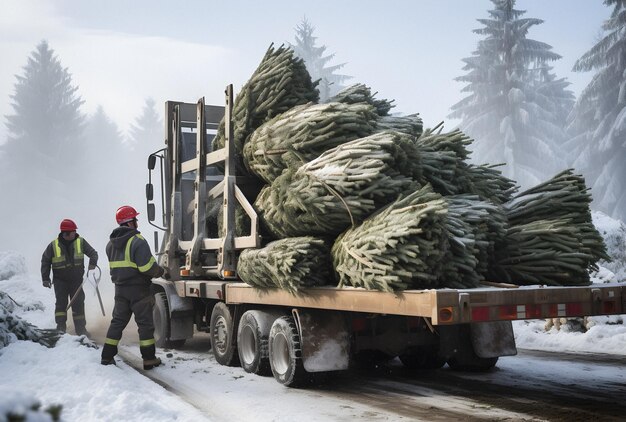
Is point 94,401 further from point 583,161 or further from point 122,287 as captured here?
point 583,161

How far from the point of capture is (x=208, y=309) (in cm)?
1086

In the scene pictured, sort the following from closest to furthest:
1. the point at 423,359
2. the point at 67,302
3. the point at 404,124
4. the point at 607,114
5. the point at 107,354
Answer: the point at 404,124, the point at 107,354, the point at 423,359, the point at 67,302, the point at 607,114

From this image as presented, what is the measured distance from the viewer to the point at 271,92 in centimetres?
909

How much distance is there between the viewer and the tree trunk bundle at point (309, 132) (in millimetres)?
7832

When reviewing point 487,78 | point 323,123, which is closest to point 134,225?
point 323,123

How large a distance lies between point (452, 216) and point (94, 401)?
3.57 m

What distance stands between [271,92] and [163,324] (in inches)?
163

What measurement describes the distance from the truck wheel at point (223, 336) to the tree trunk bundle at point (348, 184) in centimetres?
236

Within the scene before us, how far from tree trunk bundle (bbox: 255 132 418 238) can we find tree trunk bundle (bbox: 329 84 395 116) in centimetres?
141

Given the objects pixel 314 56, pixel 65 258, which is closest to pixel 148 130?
pixel 314 56

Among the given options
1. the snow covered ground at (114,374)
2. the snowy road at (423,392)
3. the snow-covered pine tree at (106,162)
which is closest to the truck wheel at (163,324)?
the snow covered ground at (114,374)

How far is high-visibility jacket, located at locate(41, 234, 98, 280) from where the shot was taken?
12.6m

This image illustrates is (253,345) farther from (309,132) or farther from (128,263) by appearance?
(309,132)

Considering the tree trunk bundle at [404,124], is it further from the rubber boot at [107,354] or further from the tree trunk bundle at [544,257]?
the rubber boot at [107,354]
